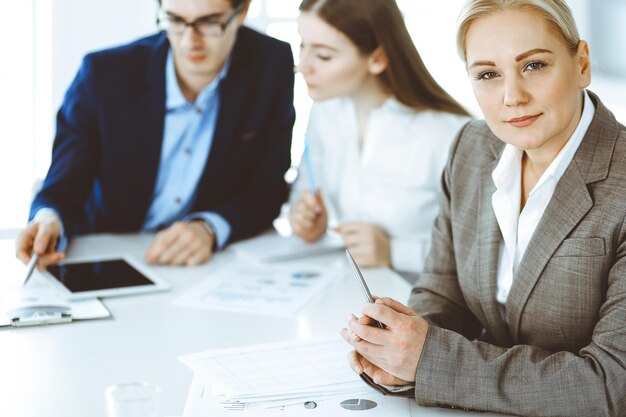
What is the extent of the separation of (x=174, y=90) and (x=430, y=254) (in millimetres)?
1045

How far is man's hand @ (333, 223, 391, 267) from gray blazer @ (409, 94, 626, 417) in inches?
25.4

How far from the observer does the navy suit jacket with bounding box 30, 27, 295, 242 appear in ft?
7.90

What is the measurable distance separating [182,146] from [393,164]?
0.61m

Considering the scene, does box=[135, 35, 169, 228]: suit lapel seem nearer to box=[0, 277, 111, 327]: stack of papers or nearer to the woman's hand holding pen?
the woman's hand holding pen

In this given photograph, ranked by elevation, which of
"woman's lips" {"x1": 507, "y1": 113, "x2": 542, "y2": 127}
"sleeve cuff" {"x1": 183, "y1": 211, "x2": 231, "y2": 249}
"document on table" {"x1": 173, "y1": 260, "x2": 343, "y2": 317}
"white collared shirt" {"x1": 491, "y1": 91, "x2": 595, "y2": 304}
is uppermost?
"woman's lips" {"x1": 507, "y1": 113, "x2": 542, "y2": 127}

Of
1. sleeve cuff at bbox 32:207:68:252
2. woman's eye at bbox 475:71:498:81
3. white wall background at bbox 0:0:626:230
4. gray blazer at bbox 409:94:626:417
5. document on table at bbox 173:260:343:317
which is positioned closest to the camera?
gray blazer at bbox 409:94:626:417

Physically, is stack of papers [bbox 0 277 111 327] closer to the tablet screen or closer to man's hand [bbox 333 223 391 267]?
the tablet screen

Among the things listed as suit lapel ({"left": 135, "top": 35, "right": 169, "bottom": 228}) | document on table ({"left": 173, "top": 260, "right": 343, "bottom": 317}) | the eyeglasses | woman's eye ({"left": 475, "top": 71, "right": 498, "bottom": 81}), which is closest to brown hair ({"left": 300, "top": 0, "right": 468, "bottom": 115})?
the eyeglasses

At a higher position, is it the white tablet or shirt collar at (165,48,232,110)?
shirt collar at (165,48,232,110)

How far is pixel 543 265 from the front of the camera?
140 centimetres

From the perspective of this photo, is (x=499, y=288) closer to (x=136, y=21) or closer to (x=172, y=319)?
(x=172, y=319)

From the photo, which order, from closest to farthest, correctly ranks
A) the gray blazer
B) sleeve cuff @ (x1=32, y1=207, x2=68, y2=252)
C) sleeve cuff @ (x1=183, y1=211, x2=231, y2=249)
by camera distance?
the gray blazer
sleeve cuff @ (x1=32, y1=207, x2=68, y2=252)
sleeve cuff @ (x1=183, y1=211, x2=231, y2=249)

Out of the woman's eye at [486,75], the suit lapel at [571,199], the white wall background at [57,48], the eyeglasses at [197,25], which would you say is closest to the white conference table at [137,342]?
the suit lapel at [571,199]

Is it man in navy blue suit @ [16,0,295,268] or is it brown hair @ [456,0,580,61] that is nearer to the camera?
brown hair @ [456,0,580,61]
